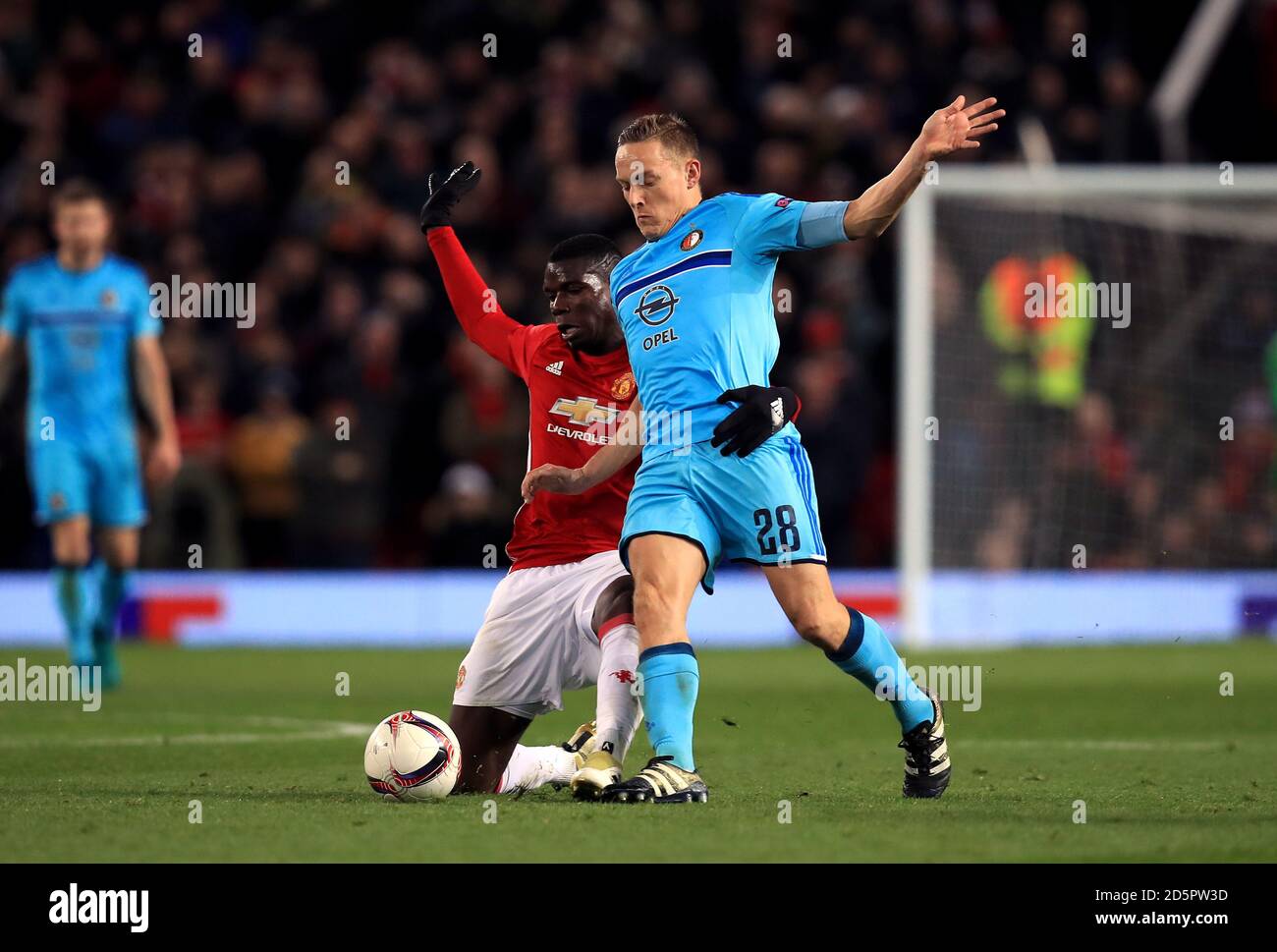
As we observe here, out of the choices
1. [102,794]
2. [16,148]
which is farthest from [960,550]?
[102,794]

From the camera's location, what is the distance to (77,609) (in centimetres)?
1127

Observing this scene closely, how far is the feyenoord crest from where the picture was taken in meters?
6.95

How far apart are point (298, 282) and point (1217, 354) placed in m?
7.30

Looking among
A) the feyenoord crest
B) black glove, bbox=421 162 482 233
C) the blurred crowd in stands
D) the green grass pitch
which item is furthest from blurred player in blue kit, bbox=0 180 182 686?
the feyenoord crest

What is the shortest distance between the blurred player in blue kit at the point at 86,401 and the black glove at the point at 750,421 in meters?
5.85

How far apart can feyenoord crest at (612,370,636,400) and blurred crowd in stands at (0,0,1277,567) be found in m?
6.96

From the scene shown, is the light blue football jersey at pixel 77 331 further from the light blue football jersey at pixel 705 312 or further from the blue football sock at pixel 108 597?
the light blue football jersey at pixel 705 312

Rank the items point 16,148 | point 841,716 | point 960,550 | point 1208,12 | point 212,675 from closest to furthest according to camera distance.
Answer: point 841,716 → point 212,675 → point 960,550 → point 16,148 → point 1208,12

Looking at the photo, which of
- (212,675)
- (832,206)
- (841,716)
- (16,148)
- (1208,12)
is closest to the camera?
(832,206)

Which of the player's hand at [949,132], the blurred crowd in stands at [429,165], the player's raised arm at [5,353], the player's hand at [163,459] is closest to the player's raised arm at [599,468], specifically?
the player's hand at [949,132]

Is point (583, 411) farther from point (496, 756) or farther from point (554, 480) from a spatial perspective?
point (496, 756)
